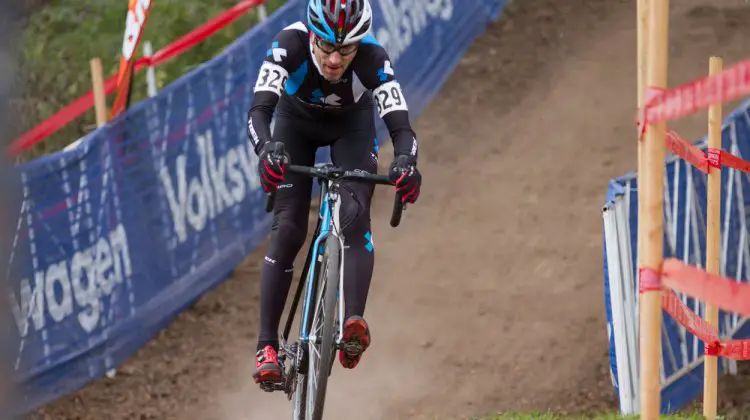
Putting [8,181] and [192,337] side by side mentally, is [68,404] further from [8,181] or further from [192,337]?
[8,181]

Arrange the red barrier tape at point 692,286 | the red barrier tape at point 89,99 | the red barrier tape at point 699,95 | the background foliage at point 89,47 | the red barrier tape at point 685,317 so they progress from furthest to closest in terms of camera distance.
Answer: the background foliage at point 89,47 → the red barrier tape at point 89,99 → the red barrier tape at point 685,317 → the red barrier tape at point 692,286 → the red barrier tape at point 699,95

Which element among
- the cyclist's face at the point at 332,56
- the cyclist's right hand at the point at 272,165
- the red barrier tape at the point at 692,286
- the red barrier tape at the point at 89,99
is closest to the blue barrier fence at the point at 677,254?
the cyclist's face at the point at 332,56

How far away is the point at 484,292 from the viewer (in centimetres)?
1016

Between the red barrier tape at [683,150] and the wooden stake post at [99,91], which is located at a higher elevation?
the red barrier tape at [683,150]

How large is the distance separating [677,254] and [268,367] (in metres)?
3.99

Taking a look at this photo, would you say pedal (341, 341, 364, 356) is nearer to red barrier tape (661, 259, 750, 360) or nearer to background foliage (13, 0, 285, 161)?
red barrier tape (661, 259, 750, 360)

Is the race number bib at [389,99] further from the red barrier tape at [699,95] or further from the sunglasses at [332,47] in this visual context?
the red barrier tape at [699,95]

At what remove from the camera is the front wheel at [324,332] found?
5086 millimetres

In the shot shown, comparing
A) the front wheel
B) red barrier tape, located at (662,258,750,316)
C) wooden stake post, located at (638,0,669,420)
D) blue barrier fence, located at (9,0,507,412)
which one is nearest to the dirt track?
blue barrier fence, located at (9,0,507,412)

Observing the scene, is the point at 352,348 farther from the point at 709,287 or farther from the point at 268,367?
the point at 709,287

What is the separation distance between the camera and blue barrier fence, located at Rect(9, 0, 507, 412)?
809 cm

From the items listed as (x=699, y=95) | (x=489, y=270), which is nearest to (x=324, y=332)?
(x=699, y=95)

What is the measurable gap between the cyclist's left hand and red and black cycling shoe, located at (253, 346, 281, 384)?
110 cm

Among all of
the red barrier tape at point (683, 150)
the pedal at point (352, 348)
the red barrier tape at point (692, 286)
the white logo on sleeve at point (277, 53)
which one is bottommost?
the pedal at point (352, 348)
